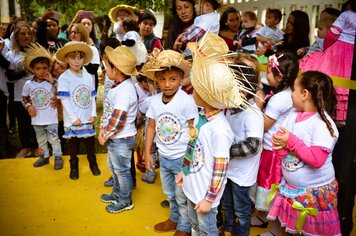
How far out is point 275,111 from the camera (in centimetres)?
286

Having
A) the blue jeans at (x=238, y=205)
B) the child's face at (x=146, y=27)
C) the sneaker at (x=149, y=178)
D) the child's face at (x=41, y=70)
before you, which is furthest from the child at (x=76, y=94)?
the blue jeans at (x=238, y=205)

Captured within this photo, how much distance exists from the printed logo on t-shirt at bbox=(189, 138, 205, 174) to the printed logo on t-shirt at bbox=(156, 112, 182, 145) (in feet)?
1.92

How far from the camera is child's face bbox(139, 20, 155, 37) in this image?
545cm

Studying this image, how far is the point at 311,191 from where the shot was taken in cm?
252

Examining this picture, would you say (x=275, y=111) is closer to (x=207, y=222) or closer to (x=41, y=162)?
(x=207, y=222)

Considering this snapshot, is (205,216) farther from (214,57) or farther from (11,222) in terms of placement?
(11,222)

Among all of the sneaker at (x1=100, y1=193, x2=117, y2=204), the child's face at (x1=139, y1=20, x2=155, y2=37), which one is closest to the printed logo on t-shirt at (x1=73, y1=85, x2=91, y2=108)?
the sneaker at (x1=100, y1=193, x2=117, y2=204)

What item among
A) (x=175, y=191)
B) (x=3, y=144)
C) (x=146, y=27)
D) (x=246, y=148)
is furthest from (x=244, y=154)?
(x=3, y=144)

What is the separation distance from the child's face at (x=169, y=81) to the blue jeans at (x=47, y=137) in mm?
2101

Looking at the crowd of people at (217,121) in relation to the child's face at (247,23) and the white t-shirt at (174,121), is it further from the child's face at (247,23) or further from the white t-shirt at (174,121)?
the child's face at (247,23)

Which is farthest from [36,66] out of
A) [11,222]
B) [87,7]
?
[87,7]

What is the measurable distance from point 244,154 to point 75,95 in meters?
2.27

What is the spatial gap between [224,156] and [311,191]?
73cm

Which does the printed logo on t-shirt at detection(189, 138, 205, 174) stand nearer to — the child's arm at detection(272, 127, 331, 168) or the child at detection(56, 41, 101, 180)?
the child's arm at detection(272, 127, 331, 168)
